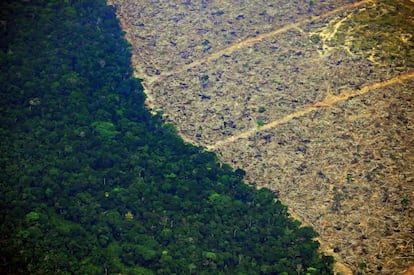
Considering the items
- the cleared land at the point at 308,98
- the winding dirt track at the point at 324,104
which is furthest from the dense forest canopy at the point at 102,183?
the winding dirt track at the point at 324,104

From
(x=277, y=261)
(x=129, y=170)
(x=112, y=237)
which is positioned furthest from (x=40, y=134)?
(x=277, y=261)

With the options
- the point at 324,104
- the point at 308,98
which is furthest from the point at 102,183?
the point at 324,104

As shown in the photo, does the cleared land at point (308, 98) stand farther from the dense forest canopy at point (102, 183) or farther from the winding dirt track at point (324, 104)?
the dense forest canopy at point (102, 183)

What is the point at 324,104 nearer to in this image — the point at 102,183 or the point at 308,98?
the point at 308,98

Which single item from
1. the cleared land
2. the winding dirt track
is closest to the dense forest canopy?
the cleared land

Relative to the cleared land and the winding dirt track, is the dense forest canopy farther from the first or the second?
the winding dirt track

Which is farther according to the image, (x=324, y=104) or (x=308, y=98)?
(x=308, y=98)

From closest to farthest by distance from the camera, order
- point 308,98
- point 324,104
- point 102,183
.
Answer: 1. point 102,183
2. point 324,104
3. point 308,98
